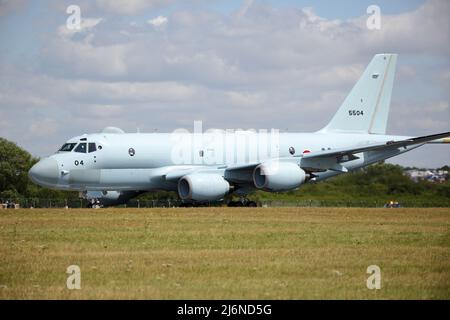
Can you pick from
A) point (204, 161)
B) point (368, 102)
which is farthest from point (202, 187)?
point (368, 102)

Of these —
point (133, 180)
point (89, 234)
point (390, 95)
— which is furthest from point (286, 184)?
point (89, 234)

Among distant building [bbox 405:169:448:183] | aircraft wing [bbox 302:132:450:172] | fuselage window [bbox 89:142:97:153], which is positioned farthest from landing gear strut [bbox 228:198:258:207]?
distant building [bbox 405:169:448:183]

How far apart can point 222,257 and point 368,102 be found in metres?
31.6

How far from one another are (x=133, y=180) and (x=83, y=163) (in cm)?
263

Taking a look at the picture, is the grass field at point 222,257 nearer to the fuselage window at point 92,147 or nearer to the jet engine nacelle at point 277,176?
the fuselage window at point 92,147

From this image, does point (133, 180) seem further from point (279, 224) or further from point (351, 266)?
point (351, 266)

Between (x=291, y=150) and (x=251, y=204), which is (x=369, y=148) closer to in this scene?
(x=291, y=150)

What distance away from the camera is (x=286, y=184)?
4262cm

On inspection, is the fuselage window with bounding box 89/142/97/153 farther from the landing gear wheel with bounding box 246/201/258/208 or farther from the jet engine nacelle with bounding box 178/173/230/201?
the landing gear wheel with bounding box 246/201/258/208

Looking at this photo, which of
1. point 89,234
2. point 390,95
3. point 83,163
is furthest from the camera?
point 390,95

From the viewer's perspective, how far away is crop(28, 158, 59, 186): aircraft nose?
132ft

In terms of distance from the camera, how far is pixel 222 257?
20.1 m

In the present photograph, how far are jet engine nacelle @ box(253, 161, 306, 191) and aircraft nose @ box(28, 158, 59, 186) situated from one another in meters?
8.64

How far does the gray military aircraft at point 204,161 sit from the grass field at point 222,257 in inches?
382
